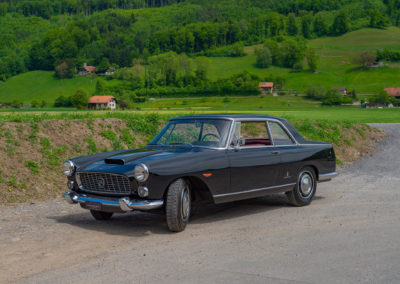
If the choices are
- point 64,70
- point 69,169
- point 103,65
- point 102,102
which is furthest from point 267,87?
point 69,169

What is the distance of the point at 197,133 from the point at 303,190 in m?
2.43

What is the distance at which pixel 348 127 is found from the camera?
1791cm

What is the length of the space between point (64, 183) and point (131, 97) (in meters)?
116

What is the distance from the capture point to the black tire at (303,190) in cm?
773

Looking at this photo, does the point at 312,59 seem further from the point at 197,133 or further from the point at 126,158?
the point at 126,158

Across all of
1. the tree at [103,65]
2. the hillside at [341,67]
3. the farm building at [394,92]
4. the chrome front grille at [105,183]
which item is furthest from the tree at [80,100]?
the chrome front grille at [105,183]

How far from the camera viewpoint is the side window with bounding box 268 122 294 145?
300 inches

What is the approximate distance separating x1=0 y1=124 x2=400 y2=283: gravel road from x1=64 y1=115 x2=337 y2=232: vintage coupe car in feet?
1.39

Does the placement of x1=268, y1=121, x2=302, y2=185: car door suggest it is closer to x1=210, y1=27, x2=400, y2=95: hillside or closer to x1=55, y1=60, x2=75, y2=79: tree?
x1=210, y1=27, x2=400, y2=95: hillside

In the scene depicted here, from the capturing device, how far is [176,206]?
581 centimetres

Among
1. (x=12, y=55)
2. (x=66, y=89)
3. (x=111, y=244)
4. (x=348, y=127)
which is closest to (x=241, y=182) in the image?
(x=111, y=244)

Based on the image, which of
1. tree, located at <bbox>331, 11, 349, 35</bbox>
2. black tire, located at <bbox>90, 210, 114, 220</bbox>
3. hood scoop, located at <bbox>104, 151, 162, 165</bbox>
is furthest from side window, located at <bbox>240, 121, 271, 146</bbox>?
tree, located at <bbox>331, 11, 349, 35</bbox>

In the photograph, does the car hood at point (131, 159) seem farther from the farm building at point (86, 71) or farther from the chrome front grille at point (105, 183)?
the farm building at point (86, 71)

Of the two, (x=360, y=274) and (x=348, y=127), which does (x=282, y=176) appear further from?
(x=348, y=127)
